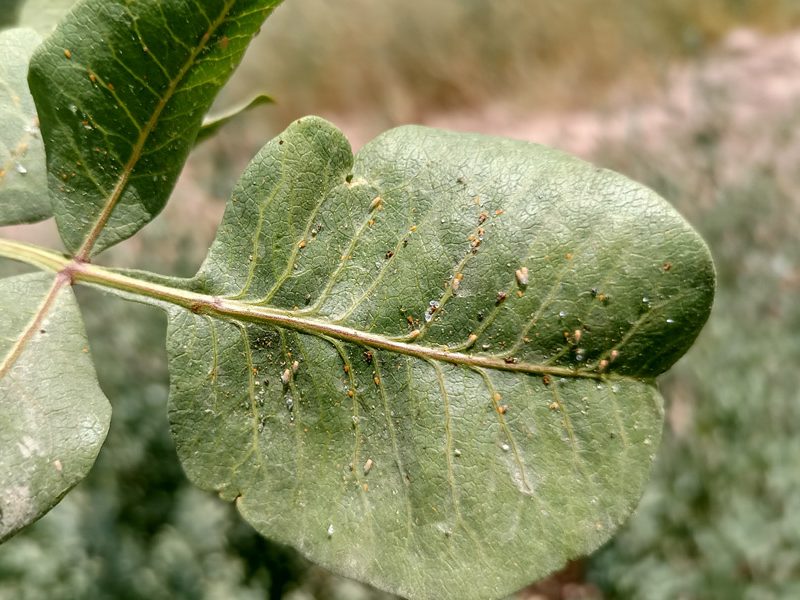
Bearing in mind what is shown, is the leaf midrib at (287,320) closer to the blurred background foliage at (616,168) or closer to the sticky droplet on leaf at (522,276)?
the sticky droplet on leaf at (522,276)

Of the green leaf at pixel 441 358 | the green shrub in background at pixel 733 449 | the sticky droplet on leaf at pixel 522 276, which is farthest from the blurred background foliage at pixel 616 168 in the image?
the sticky droplet on leaf at pixel 522 276

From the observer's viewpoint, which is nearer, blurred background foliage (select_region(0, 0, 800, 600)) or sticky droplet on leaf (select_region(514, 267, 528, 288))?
sticky droplet on leaf (select_region(514, 267, 528, 288))

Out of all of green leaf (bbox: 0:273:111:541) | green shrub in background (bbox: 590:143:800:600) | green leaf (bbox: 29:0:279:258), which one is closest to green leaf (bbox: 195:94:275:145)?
green leaf (bbox: 29:0:279:258)

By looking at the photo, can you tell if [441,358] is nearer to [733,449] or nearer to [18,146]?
[18,146]

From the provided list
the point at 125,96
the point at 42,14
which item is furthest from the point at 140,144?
the point at 42,14

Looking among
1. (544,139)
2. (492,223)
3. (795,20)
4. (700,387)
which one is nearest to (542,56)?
(544,139)

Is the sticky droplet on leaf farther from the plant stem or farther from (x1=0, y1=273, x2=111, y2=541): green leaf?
(x1=0, y1=273, x2=111, y2=541): green leaf
